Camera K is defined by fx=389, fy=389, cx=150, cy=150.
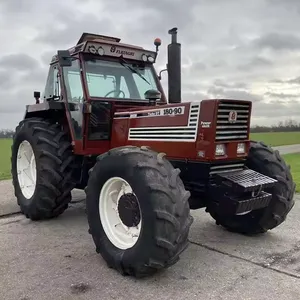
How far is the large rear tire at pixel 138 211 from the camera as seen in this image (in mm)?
3453

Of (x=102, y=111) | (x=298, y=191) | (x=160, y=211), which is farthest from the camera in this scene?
(x=298, y=191)

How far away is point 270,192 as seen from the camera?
4.68 m

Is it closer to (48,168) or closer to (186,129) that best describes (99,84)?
(48,168)

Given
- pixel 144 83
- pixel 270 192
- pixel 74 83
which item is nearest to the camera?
pixel 270 192

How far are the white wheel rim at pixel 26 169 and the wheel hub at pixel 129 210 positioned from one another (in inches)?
112

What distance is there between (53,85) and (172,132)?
2.64 m

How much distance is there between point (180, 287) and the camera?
3.52 metres

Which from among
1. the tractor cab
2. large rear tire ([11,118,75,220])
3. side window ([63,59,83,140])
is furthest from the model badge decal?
large rear tire ([11,118,75,220])

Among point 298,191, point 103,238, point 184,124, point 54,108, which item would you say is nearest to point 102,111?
point 54,108

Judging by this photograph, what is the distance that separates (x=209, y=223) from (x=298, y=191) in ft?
11.6

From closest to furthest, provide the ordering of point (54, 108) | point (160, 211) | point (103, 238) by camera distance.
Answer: point (160, 211) < point (103, 238) < point (54, 108)

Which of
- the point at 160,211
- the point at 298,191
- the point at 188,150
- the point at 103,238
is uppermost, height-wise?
the point at 188,150

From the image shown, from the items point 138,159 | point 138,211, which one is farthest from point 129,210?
point 138,159

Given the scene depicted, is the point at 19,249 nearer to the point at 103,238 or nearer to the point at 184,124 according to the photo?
the point at 103,238
